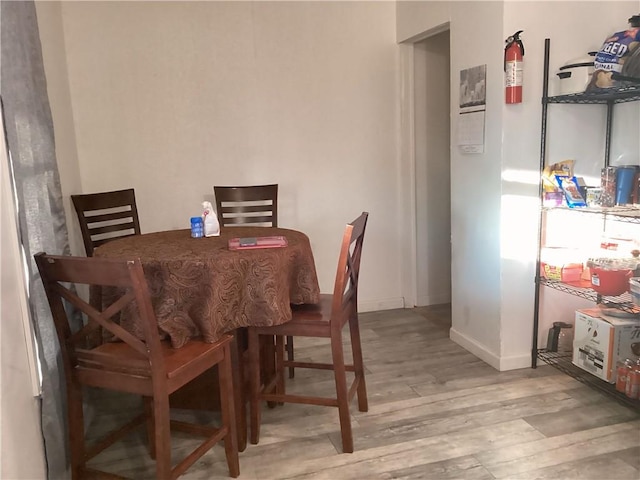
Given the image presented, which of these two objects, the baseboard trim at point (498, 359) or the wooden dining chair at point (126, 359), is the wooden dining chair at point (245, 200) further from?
the baseboard trim at point (498, 359)

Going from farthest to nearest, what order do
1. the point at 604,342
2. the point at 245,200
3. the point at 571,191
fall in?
the point at 245,200 < the point at 571,191 < the point at 604,342

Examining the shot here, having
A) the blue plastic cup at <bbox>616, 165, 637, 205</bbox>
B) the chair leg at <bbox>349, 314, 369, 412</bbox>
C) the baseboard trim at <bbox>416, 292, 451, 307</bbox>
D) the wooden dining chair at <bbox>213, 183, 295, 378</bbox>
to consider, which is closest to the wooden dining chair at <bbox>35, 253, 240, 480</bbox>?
the chair leg at <bbox>349, 314, 369, 412</bbox>

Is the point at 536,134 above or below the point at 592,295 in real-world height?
above

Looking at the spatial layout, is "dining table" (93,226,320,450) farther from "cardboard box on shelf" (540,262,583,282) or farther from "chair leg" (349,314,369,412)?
"cardboard box on shelf" (540,262,583,282)

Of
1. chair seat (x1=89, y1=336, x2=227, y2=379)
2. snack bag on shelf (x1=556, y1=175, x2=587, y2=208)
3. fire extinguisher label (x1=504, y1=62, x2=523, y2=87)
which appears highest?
fire extinguisher label (x1=504, y1=62, x2=523, y2=87)

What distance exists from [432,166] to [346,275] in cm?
215

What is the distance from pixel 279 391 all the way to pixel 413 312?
174 cm

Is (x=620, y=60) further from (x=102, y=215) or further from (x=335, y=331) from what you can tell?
(x=102, y=215)

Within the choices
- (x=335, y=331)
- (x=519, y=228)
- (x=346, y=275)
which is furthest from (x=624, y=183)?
(x=335, y=331)

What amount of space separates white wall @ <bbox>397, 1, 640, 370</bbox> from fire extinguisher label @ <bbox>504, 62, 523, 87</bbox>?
0.08 m

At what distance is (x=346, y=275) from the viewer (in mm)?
2242

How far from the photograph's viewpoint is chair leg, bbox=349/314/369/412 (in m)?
2.51

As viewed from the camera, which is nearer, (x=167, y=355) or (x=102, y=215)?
(x=167, y=355)

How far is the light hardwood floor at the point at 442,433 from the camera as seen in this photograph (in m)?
2.14
